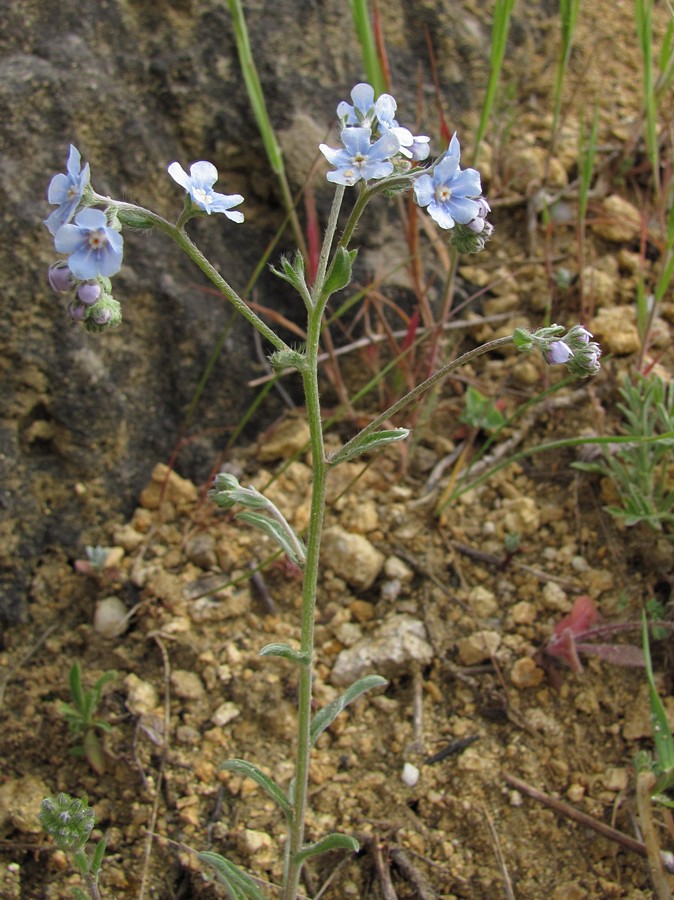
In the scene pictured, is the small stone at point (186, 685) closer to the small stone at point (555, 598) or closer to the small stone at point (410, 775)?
the small stone at point (410, 775)

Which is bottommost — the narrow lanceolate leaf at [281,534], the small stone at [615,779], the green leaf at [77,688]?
the small stone at [615,779]

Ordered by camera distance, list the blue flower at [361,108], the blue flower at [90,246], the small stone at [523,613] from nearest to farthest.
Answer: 1. the blue flower at [90,246]
2. the blue flower at [361,108]
3. the small stone at [523,613]

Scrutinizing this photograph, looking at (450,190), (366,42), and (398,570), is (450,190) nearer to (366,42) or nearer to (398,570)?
(366,42)

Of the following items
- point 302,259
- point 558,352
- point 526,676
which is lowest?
point 526,676

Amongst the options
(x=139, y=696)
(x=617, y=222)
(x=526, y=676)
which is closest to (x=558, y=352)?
(x=526, y=676)

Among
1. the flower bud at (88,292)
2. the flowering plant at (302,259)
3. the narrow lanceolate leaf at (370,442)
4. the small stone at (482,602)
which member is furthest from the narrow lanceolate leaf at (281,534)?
the small stone at (482,602)

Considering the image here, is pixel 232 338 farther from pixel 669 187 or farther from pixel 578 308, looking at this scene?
pixel 669 187
